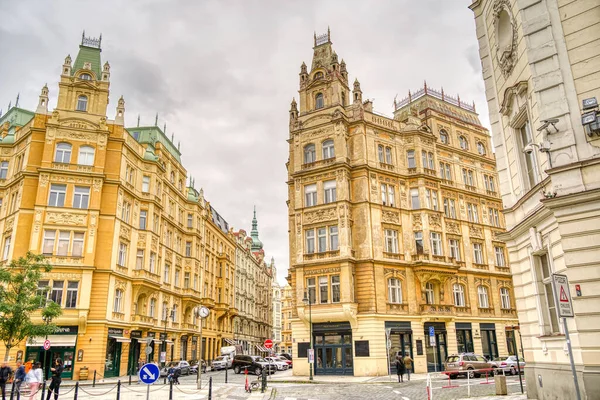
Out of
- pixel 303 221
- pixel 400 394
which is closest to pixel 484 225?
pixel 303 221

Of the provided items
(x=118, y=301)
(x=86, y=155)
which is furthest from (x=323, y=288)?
(x=86, y=155)

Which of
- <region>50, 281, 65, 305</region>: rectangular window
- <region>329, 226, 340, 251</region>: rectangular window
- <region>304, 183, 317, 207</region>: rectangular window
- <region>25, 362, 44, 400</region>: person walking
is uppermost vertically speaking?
<region>304, 183, 317, 207</region>: rectangular window

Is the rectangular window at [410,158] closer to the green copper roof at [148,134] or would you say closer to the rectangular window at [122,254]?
the rectangular window at [122,254]

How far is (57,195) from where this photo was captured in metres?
38.7

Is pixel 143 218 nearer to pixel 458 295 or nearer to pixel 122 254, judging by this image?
pixel 122 254

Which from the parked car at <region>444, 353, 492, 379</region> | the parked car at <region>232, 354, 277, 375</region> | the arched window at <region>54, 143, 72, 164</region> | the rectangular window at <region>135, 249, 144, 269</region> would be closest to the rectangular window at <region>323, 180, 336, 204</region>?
the parked car at <region>444, 353, 492, 379</region>

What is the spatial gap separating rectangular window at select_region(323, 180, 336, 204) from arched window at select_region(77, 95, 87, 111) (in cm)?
2290

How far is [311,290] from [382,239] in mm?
6984

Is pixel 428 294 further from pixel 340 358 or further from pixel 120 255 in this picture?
pixel 120 255

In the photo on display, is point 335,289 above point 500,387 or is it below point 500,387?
above

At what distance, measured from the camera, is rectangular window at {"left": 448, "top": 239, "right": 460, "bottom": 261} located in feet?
138

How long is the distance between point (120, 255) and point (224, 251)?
108 ft

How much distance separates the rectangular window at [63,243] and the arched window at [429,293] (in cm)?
2931

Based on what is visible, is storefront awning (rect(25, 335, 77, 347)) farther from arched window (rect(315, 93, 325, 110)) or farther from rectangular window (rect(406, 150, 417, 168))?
rectangular window (rect(406, 150, 417, 168))
